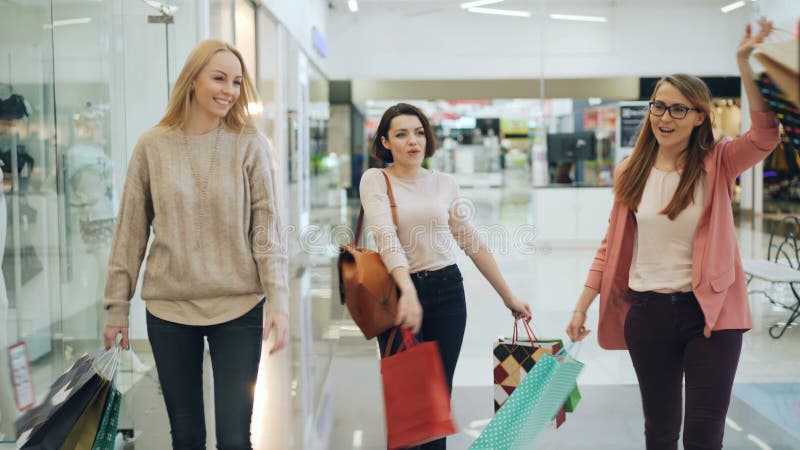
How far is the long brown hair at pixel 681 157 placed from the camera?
8.54ft

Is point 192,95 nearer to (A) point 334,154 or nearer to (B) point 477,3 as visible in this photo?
(B) point 477,3

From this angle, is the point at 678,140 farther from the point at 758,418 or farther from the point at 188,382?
the point at 758,418

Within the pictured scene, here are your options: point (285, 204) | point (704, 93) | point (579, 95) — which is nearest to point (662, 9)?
point (579, 95)

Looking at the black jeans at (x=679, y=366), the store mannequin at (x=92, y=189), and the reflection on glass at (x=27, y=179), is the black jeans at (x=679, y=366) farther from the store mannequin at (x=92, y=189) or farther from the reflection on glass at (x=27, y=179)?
the store mannequin at (x=92, y=189)

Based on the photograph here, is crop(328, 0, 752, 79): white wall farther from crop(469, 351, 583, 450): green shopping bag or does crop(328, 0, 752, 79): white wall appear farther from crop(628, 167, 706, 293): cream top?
crop(469, 351, 583, 450): green shopping bag

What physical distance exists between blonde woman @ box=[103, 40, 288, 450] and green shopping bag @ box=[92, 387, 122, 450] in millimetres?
171

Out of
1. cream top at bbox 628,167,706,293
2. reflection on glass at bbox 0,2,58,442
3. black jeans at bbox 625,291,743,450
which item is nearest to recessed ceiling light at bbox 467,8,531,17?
reflection on glass at bbox 0,2,58,442

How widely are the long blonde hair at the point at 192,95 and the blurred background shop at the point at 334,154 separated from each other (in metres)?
0.83

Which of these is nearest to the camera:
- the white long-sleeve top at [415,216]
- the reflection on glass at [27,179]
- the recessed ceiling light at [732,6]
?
the white long-sleeve top at [415,216]

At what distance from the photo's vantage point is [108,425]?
2.50 metres

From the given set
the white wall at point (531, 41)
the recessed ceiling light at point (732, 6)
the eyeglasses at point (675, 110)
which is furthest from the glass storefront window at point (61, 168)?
the recessed ceiling light at point (732, 6)

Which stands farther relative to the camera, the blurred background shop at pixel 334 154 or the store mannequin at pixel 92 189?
the store mannequin at pixel 92 189

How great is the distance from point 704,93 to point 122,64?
346 cm

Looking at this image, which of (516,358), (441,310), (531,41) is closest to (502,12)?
(531,41)
